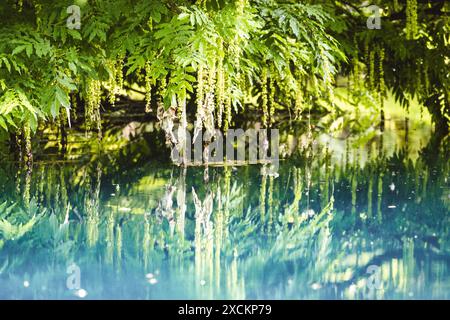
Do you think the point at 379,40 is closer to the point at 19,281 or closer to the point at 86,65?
the point at 86,65

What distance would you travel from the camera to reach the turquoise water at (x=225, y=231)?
4.44 meters

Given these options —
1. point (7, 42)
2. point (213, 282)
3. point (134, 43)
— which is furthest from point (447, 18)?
point (213, 282)

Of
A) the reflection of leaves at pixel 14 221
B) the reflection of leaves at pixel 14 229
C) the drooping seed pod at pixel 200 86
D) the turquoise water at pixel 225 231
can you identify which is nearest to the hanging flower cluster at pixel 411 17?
the turquoise water at pixel 225 231

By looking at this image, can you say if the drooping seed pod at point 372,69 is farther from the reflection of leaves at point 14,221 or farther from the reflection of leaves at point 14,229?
the reflection of leaves at point 14,229

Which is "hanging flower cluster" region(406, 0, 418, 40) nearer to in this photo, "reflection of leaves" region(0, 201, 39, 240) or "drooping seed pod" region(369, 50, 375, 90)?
"drooping seed pod" region(369, 50, 375, 90)

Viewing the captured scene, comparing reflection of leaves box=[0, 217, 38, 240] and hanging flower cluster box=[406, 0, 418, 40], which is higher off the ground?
hanging flower cluster box=[406, 0, 418, 40]

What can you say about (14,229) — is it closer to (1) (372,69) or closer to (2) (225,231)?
(2) (225,231)

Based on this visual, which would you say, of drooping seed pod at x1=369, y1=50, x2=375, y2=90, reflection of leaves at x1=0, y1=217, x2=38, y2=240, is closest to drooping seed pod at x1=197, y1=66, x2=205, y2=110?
reflection of leaves at x1=0, y1=217, x2=38, y2=240

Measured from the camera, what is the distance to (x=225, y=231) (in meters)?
5.75

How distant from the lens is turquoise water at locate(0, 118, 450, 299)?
4.44 metres

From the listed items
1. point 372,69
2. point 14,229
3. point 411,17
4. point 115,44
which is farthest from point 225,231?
point 372,69

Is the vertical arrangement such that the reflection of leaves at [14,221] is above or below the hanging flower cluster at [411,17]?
below

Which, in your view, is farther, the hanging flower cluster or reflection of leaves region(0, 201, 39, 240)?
the hanging flower cluster
